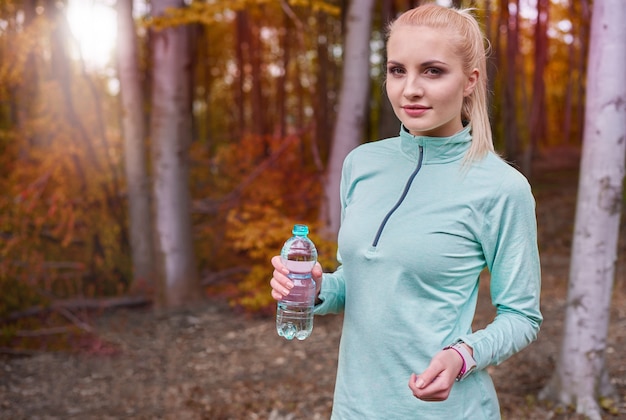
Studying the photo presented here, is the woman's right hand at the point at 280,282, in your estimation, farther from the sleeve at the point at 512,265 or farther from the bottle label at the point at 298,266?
the sleeve at the point at 512,265

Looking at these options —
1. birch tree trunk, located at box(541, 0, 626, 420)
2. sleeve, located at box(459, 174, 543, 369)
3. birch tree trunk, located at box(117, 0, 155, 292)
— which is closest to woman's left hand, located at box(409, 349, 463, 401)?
sleeve, located at box(459, 174, 543, 369)

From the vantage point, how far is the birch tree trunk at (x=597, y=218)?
457 centimetres

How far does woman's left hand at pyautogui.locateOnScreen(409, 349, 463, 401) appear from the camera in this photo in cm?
162

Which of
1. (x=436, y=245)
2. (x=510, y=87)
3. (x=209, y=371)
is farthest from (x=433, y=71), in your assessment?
(x=510, y=87)

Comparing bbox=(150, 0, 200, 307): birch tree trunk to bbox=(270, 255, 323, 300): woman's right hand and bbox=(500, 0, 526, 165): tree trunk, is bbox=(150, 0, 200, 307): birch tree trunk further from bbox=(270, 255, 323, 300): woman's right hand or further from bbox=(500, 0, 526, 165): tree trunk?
bbox=(500, 0, 526, 165): tree trunk

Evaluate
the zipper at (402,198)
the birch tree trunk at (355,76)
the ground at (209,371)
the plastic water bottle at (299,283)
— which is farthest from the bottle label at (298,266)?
the birch tree trunk at (355,76)

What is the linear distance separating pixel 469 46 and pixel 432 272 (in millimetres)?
629

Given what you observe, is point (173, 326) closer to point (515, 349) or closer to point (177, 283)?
point (177, 283)

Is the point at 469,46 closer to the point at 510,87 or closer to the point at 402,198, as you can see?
the point at 402,198

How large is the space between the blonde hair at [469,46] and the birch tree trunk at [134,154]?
7.53m

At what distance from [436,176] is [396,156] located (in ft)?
0.54

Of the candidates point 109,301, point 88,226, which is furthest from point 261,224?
point 88,226

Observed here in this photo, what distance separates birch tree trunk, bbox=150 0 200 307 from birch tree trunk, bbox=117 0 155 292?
2.16 ft

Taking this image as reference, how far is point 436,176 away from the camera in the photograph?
1.89 m
